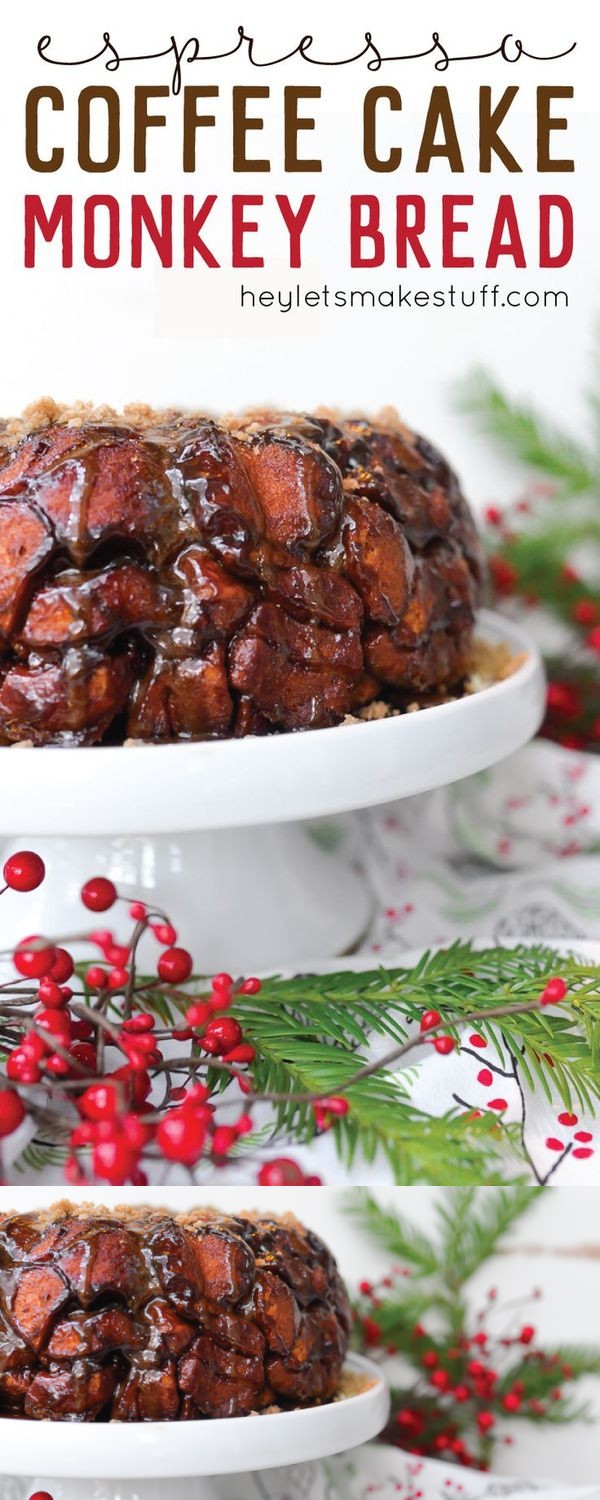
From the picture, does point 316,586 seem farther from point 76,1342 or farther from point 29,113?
point 29,113

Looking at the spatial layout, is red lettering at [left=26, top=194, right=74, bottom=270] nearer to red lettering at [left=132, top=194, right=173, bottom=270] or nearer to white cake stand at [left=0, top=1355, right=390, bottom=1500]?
red lettering at [left=132, top=194, right=173, bottom=270]

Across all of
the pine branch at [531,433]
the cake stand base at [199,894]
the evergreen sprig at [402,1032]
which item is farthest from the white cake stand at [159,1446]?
the pine branch at [531,433]

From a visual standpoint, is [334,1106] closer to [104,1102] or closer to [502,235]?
[104,1102]

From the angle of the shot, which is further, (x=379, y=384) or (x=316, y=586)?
(x=379, y=384)

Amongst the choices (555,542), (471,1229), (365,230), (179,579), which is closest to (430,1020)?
(179,579)

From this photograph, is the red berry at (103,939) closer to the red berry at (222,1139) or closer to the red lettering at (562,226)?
the red berry at (222,1139)

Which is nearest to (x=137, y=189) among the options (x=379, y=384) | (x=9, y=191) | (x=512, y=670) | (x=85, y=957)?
(x=9, y=191)
